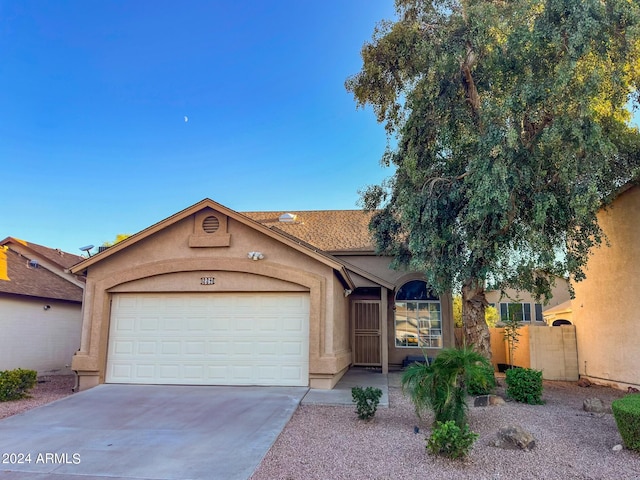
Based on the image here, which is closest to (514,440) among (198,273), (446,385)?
(446,385)

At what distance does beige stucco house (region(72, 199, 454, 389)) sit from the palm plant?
4132 mm

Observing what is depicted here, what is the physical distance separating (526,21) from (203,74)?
34.5 feet

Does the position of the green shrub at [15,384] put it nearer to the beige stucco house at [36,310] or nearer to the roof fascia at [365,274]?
the beige stucco house at [36,310]

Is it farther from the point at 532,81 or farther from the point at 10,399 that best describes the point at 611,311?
the point at 10,399

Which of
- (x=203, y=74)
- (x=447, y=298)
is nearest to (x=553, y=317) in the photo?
(x=447, y=298)

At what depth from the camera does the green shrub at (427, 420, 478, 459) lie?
17.7ft

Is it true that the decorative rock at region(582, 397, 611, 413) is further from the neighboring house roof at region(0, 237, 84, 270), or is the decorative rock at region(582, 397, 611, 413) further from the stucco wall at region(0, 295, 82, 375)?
the neighboring house roof at region(0, 237, 84, 270)

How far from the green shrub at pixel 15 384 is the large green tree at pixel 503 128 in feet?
32.8

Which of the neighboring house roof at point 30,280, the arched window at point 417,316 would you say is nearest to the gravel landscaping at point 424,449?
the neighboring house roof at point 30,280

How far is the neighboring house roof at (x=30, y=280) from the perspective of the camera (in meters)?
13.6

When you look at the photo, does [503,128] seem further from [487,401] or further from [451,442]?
[451,442]

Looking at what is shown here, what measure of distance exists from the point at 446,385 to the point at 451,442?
111 centimetres

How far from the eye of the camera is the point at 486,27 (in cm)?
995

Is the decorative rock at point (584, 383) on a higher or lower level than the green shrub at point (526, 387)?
lower
